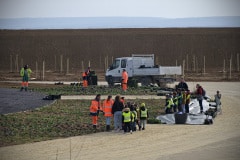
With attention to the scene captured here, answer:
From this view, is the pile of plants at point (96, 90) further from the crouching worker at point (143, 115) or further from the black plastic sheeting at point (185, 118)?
the crouching worker at point (143, 115)

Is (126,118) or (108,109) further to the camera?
(108,109)

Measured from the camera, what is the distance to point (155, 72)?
42625 mm

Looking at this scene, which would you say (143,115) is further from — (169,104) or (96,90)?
(96,90)

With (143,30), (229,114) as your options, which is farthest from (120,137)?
(143,30)

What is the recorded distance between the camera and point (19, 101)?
110 ft

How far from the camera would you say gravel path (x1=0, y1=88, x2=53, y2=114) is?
98.4ft

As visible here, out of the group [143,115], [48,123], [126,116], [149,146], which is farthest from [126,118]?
[48,123]

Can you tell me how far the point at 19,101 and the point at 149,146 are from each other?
49.5ft

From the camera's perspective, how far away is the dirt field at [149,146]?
18330 millimetres

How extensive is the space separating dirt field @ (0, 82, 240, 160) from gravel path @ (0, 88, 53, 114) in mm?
8463

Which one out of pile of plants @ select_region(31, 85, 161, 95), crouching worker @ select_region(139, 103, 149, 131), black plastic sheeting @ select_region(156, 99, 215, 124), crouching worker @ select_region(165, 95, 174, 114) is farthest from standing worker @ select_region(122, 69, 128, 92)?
crouching worker @ select_region(139, 103, 149, 131)

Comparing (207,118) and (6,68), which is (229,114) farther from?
(6,68)

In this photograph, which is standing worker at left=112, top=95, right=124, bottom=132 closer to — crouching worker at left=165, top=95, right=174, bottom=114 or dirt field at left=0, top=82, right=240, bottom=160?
dirt field at left=0, top=82, right=240, bottom=160

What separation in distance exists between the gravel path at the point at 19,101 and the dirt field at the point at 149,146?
8.46 m
